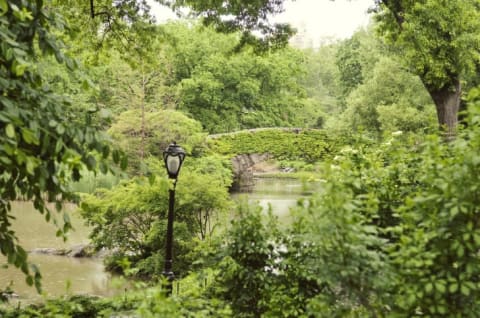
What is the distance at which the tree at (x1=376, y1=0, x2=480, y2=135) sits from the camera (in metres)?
8.53

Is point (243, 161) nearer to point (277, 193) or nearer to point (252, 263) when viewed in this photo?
point (277, 193)

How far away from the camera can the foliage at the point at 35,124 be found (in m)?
2.43

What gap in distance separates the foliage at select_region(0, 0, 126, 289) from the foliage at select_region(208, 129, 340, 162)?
21.9 m

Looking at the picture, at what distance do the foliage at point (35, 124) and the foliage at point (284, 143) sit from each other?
2192cm

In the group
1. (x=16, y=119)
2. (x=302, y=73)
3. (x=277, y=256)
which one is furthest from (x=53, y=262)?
(x=302, y=73)

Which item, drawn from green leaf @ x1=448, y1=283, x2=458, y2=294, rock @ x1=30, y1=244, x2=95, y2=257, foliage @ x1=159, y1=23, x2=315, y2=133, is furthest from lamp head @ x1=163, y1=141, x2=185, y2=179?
foliage @ x1=159, y1=23, x2=315, y2=133

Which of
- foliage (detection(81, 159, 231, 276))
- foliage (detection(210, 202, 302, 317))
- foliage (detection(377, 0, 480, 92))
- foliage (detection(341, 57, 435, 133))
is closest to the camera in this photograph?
foliage (detection(210, 202, 302, 317))

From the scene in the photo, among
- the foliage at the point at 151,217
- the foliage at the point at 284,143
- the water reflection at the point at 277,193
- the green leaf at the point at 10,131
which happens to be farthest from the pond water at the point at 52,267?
the foliage at the point at 284,143

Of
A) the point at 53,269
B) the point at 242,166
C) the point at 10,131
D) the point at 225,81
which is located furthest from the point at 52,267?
the point at 225,81

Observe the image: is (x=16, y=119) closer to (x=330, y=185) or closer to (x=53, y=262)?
(x=330, y=185)

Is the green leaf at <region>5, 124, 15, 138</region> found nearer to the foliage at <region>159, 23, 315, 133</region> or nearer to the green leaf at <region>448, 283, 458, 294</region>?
the green leaf at <region>448, 283, 458, 294</region>

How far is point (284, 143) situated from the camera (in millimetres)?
25969

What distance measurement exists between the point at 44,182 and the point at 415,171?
2114mm

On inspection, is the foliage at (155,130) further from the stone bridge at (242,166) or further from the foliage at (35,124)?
the foliage at (35,124)
